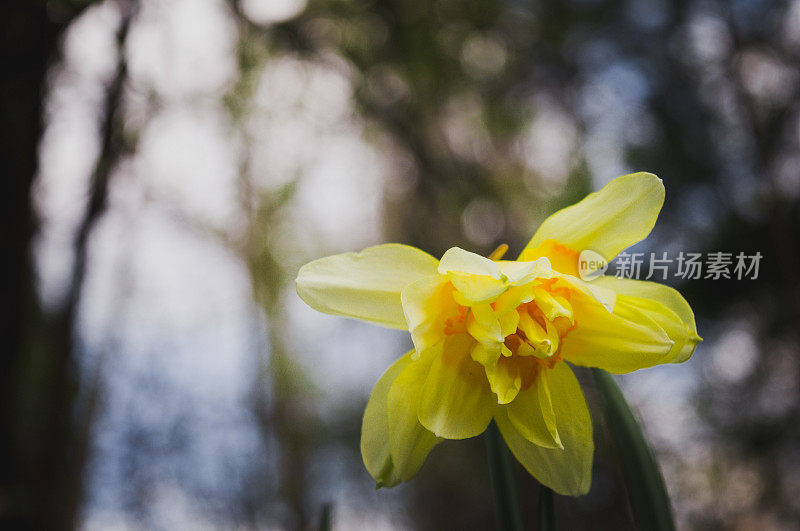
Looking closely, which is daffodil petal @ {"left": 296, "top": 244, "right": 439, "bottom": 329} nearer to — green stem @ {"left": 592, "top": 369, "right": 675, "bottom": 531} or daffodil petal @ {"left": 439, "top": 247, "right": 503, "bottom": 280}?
daffodil petal @ {"left": 439, "top": 247, "right": 503, "bottom": 280}

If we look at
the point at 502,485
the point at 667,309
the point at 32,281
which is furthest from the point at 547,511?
the point at 32,281

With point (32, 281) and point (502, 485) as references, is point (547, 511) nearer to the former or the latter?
point (502, 485)

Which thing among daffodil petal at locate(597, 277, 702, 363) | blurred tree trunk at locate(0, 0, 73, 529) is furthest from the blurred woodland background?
daffodil petal at locate(597, 277, 702, 363)

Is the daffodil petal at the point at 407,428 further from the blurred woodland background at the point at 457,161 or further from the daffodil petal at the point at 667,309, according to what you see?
the blurred woodland background at the point at 457,161

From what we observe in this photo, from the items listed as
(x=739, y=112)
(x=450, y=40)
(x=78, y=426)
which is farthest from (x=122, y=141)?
(x=739, y=112)

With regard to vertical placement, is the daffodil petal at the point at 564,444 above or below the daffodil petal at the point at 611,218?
below

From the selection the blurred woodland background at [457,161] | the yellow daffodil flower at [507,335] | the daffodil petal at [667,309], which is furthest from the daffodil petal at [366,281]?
the blurred woodland background at [457,161]
